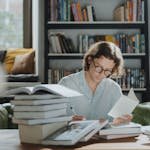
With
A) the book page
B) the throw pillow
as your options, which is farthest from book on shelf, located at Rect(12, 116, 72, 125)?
the throw pillow

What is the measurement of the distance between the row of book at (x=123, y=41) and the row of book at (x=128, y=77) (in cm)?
25

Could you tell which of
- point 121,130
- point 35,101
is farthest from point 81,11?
point 35,101

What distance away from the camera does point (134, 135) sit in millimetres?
1688

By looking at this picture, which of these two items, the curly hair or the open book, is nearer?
the open book

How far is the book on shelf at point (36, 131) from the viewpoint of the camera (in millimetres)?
1497

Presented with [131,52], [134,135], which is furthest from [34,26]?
[134,135]

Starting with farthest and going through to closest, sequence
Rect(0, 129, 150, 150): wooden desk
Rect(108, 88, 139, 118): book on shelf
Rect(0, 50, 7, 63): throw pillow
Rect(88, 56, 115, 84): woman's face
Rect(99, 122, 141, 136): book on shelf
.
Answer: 1. Rect(0, 50, 7, 63): throw pillow
2. Rect(88, 56, 115, 84): woman's face
3. Rect(108, 88, 139, 118): book on shelf
4. Rect(99, 122, 141, 136): book on shelf
5. Rect(0, 129, 150, 150): wooden desk

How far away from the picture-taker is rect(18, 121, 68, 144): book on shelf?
1497 mm

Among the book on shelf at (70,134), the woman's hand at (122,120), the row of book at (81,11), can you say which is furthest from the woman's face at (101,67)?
the row of book at (81,11)

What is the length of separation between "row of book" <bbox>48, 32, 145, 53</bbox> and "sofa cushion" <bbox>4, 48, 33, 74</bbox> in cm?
62

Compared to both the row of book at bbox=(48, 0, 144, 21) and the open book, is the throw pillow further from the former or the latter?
the open book

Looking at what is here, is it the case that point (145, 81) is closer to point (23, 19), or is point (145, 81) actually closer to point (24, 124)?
point (23, 19)

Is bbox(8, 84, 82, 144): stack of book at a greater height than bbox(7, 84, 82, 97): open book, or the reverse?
bbox(7, 84, 82, 97): open book

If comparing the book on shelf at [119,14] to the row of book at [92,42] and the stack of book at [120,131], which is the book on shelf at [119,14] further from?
the stack of book at [120,131]
